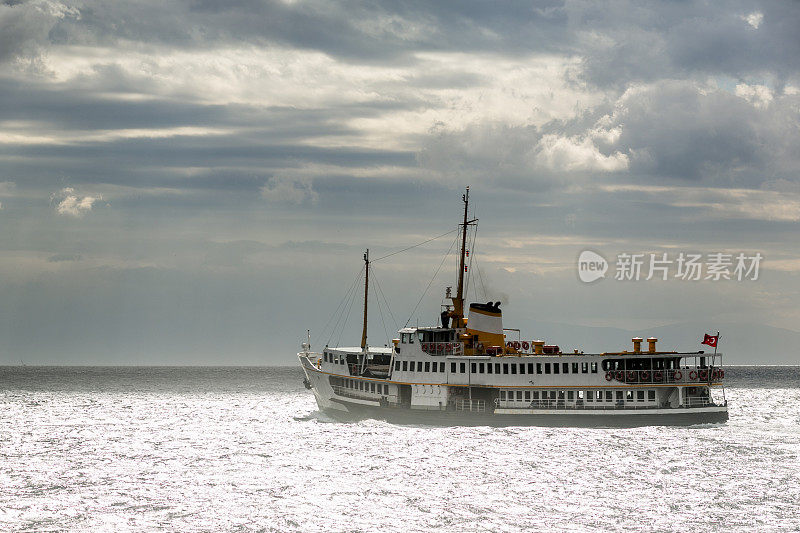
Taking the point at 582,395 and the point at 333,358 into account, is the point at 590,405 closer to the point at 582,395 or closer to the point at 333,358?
the point at 582,395

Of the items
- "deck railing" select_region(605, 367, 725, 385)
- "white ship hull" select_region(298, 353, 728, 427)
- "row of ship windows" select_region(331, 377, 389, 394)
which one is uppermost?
"deck railing" select_region(605, 367, 725, 385)

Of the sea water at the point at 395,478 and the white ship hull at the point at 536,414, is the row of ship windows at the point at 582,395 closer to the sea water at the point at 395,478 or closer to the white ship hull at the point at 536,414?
the white ship hull at the point at 536,414

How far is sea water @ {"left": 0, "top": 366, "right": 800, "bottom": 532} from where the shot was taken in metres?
33.1

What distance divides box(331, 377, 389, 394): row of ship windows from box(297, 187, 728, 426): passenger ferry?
0.12 m

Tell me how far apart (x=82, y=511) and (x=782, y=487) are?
1265 inches

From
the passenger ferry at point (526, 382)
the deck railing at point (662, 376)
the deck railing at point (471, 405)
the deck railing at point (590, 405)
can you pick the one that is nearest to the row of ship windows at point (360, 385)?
the passenger ferry at point (526, 382)

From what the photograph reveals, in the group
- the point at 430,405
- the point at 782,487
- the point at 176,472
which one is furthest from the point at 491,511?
the point at 430,405

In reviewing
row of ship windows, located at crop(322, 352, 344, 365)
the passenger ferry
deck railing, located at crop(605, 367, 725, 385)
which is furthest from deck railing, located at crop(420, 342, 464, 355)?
deck railing, located at crop(605, 367, 725, 385)

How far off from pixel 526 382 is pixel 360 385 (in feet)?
42.1

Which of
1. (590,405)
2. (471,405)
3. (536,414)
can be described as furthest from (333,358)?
(590,405)

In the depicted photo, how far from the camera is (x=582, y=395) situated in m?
57.9

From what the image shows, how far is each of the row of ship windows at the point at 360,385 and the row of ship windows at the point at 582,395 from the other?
8.71 meters

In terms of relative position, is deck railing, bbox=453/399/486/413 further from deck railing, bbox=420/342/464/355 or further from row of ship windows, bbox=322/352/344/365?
row of ship windows, bbox=322/352/344/365

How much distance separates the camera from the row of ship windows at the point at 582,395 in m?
57.2
